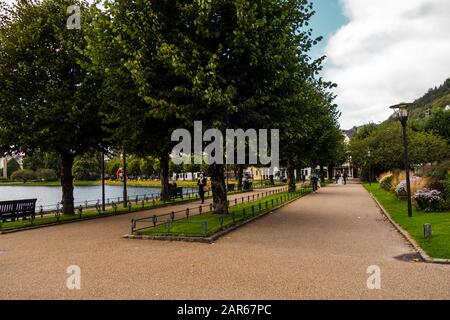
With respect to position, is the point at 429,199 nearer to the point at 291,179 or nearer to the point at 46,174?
the point at 291,179

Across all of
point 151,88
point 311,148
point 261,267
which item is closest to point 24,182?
point 311,148

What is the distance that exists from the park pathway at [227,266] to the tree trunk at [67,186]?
6.23 m

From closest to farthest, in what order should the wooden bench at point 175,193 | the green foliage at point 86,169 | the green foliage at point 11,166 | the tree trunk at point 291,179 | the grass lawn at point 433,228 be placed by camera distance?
the grass lawn at point 433,228 < the wooden bench at point 175,193 < the tree trunk at point 291,179 < the green foliage at point 86,169 < the green foliage at point 11,166

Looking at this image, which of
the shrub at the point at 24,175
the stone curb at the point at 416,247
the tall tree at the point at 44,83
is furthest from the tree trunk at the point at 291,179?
the shrub at the point at 24,175

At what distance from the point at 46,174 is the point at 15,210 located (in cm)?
9686

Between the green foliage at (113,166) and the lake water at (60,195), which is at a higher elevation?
the green foliage at (113,166)

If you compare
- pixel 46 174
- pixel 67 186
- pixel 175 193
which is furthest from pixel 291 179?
pixel 46 174

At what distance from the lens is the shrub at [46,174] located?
10519 cm

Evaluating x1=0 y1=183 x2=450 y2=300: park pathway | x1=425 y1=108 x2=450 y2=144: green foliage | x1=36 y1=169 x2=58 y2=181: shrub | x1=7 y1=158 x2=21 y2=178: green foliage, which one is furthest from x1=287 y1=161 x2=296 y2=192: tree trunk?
x1=7 y1=158 x2=21 y2=178: green foliage

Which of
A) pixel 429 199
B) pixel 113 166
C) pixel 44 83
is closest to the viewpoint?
pixel 429 199

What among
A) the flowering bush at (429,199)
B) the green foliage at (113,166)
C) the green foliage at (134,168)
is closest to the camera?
the flowering bush at (429,199)

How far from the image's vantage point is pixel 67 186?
19.9 metres

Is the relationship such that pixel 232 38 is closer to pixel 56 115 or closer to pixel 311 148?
pixel 56 115

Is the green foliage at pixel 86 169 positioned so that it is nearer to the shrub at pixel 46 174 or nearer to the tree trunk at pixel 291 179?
the shrub at pixel 46 174
